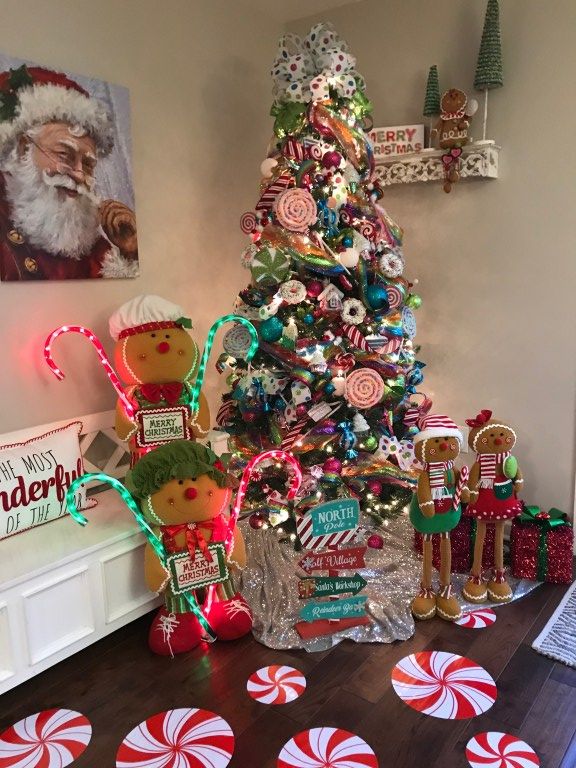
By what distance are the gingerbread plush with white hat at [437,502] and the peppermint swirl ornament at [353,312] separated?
54 cm

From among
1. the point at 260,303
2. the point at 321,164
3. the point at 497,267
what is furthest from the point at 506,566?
the point at 321,164

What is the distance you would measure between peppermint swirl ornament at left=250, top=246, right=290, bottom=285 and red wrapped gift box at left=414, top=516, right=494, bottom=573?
1.31 meters

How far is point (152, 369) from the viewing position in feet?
8.11

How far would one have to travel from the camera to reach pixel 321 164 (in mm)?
2623

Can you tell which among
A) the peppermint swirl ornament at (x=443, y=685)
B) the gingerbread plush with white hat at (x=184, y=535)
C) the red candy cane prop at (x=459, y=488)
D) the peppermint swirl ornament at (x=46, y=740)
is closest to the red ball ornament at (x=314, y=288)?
the gingerbread plush with white hat at (x=184, y=535)

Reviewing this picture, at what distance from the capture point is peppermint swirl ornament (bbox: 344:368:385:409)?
8.61ft

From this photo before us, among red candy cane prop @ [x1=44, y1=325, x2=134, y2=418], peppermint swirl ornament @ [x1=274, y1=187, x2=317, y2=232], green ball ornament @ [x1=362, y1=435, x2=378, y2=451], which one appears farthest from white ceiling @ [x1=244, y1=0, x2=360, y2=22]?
green ball ornament @ [x1=362, y1=435, x2=378, y2=451]

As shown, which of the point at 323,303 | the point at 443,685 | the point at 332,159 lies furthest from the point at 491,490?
the point at 332,159

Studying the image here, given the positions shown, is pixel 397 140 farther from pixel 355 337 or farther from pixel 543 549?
pixel 543 549

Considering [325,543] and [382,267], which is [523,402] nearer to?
[382,267]

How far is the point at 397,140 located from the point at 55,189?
5.53ft

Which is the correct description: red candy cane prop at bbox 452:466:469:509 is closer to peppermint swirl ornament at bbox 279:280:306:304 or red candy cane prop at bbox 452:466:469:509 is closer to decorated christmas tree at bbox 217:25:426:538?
decorated christmas tree at bbox 217:25:426:538

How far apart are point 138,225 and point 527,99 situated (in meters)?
1.88

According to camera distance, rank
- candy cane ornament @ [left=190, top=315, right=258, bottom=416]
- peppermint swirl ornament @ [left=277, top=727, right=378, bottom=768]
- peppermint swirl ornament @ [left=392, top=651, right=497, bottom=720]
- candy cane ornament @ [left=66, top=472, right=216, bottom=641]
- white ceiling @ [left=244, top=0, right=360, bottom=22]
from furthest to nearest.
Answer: white ceiling @ [left=244, top=0, right=360, bottom=22] < candy cane ornament @ [left=190, top=315, right=258, bottom=416] < candy cane ornament @ [left=66, top=472, right=216, bottom=641] < peppermint swirl ornament @ [left=392, top=651, right=497, bottom=720] < peppermint swirl ornament @ [left=277, top=727, right=378, bottom=768]
